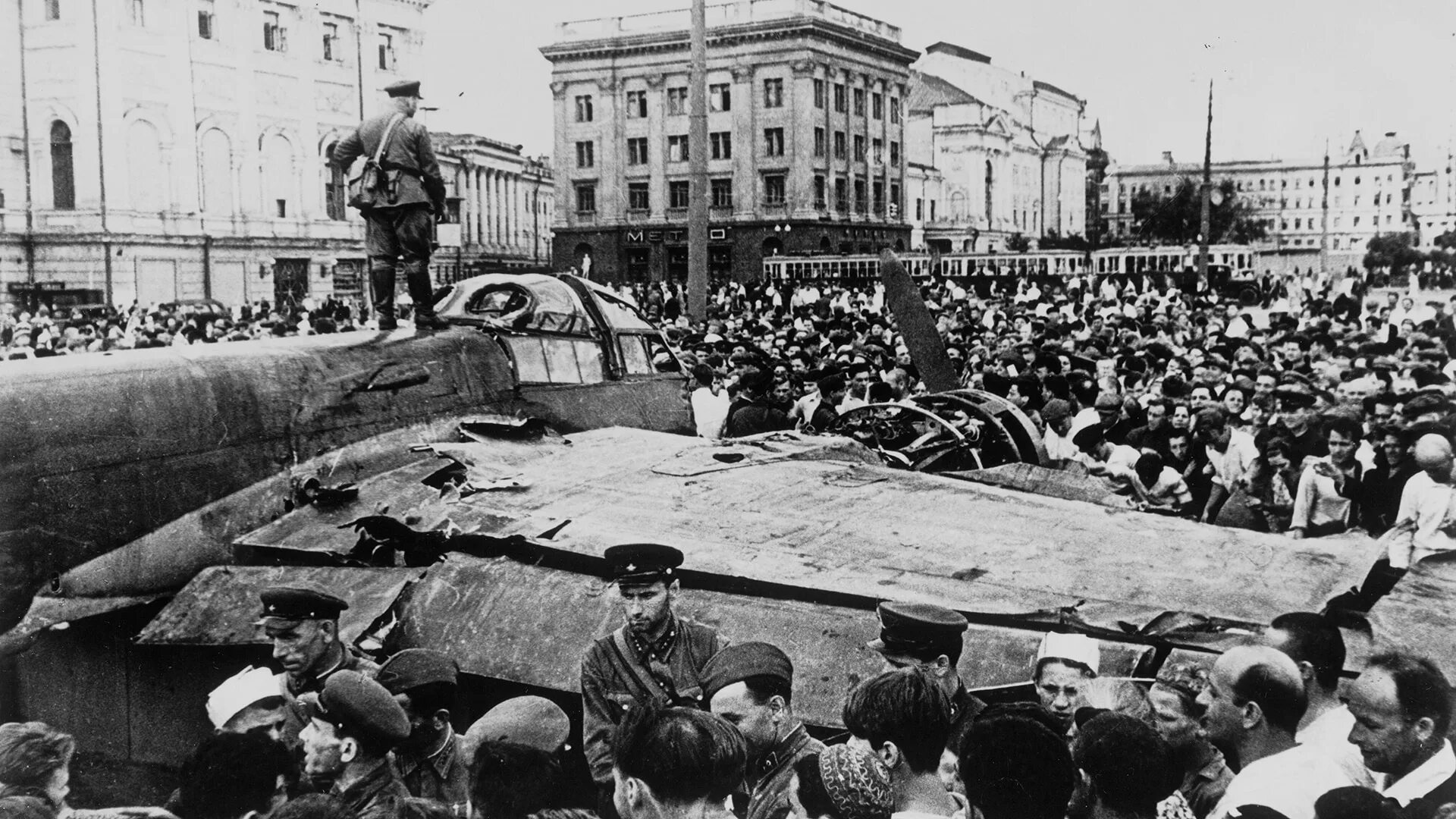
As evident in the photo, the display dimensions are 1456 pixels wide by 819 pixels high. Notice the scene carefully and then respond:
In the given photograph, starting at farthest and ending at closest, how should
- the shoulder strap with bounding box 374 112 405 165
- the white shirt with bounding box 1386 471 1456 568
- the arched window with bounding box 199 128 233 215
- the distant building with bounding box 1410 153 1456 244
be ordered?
the arched window with bounding box 199 128 233 215, the distant building with bounding box 1410 153 1456 244, the shoulder strap with bounding box 374 112 405 165, the white shirt with bounding box 1386 471 1456 568

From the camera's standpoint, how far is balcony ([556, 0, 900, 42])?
190 ft

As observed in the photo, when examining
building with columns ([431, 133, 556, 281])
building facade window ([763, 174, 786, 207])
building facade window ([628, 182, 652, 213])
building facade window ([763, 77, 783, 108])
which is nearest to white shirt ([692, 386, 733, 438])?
building with columns ([431, 133, 556, 281])

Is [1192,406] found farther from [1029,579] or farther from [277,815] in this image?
[277,815]

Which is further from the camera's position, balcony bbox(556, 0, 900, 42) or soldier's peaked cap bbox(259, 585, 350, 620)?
balcony bbox(556, 0, 900, 42)

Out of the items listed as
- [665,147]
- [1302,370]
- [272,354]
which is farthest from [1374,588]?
[665,147]

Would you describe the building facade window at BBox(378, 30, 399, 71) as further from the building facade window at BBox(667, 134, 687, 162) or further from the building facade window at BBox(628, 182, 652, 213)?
the building facade window at BBox(628, 182, 652, 213)

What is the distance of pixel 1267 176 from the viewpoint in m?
64.6

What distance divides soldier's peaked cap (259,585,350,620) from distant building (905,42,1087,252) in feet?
161

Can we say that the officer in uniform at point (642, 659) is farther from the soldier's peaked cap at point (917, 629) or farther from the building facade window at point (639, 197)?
the building facade window at point (639, 197)

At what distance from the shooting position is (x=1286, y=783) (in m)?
4.88

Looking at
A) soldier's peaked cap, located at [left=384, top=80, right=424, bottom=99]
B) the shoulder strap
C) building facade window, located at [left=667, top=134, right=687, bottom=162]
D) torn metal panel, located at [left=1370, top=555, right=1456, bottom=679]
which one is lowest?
torn metal panel, located at [left=1370, top=555, right=1456, bottom=679]

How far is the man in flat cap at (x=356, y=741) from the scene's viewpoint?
17.8 ft

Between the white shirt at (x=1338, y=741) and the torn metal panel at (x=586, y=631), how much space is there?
0.74 metres

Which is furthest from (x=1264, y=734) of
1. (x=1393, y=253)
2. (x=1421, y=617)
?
(x=1393, y=253)
